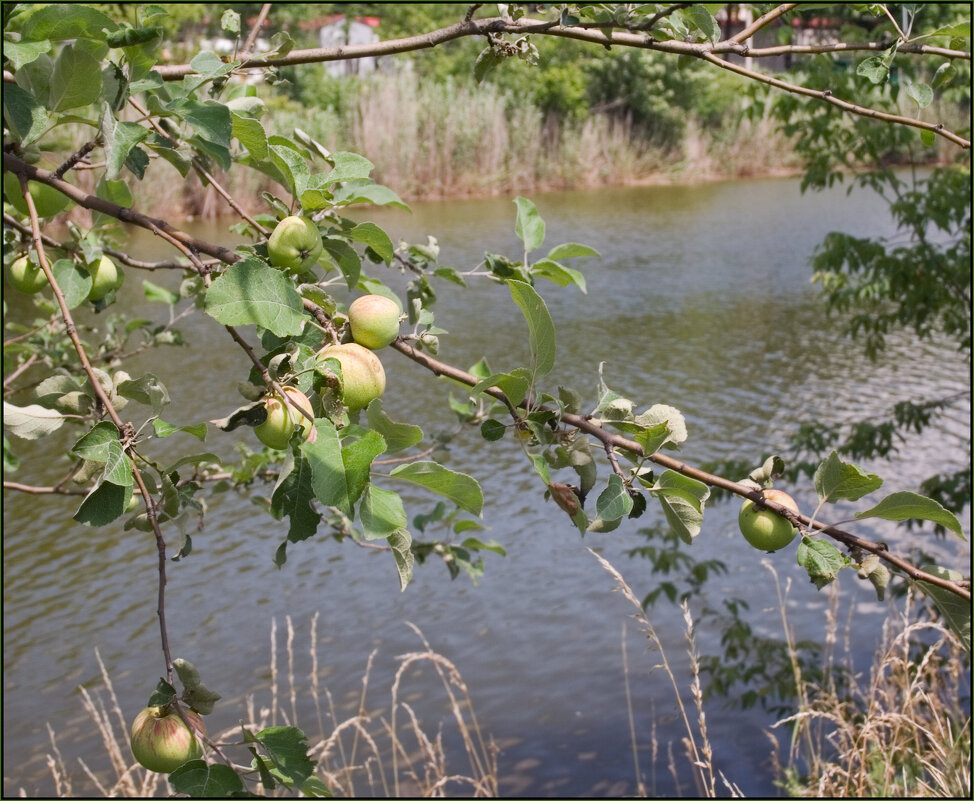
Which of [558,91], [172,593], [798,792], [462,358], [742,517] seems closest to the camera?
[742,517]

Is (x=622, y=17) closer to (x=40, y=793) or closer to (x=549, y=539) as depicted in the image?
(x=40, y=793)

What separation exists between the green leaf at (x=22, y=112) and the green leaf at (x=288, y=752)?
1.73ft

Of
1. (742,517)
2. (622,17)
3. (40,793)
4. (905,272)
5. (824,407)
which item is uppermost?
(622,17)

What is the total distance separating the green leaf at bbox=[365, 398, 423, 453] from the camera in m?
0.70

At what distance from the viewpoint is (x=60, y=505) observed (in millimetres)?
5312

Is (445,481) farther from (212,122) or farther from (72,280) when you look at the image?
(72,280)

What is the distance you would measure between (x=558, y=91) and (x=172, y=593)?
14642mm

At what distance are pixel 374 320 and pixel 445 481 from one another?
0.15 metres

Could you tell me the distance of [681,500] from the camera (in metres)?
0.85

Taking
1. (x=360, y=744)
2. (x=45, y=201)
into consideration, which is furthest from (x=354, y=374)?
(x=360, y=744)

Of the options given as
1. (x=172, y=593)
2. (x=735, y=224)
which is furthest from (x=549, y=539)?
(x=735, y=224)

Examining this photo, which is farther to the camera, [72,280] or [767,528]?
[72,280]

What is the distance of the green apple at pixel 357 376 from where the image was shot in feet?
2.38

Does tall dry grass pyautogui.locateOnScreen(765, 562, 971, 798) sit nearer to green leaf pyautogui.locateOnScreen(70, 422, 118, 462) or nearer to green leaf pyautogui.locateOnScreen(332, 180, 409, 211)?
green leaf pyautogui.locateOnScreen(332, 180, 409, 211)
